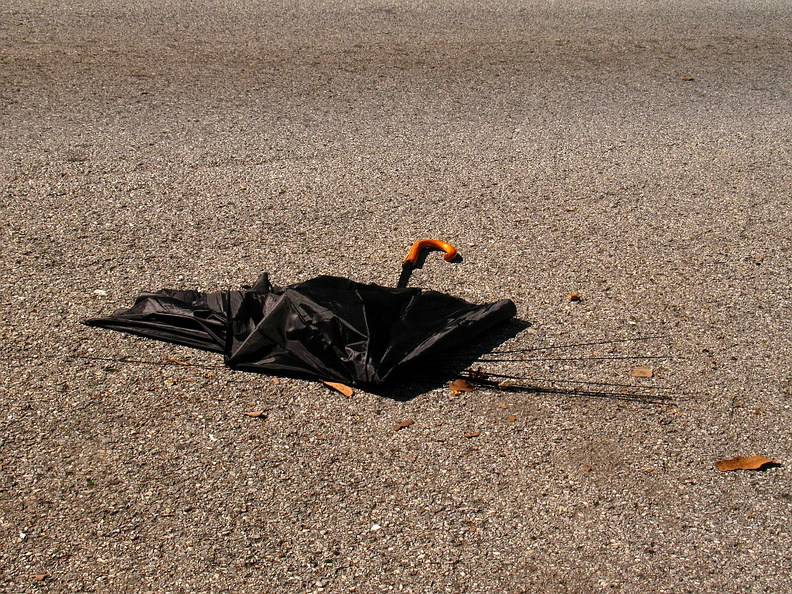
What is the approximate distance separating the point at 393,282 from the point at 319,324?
32.9 inches

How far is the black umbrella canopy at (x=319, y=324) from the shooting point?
3672 millimetres

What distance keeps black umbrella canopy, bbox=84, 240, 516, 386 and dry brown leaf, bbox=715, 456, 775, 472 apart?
1222 mm

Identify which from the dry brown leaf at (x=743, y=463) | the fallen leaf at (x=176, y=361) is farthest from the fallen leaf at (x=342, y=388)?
the dry brown leaf at (x=743, y=463)

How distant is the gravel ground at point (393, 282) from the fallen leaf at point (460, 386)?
0.04 m

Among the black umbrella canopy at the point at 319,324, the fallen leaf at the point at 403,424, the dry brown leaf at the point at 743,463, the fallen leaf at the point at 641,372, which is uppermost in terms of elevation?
the black umbrella canopy at the point at 319,324

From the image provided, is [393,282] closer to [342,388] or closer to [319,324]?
[319,324]

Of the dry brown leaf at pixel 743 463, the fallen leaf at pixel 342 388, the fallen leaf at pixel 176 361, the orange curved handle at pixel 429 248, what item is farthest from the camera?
the orange curved handle at pixel 429 248

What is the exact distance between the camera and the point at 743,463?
325 centimetres

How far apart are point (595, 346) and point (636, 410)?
1.66 feet

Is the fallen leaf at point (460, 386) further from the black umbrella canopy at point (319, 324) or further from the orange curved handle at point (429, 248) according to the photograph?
the orange curved handle at point (429, 248)

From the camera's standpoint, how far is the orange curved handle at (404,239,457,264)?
460 cm

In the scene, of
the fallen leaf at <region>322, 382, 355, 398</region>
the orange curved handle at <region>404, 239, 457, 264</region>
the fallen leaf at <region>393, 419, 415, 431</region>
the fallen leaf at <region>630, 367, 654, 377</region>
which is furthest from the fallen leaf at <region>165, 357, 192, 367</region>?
the fallen leaf at <region>630, 367, 654, 377</region>

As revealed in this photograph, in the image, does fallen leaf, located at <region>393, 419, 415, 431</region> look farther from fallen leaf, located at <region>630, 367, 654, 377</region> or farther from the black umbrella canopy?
fallen leaf, located at <region>630, 367, 654, 377</region>

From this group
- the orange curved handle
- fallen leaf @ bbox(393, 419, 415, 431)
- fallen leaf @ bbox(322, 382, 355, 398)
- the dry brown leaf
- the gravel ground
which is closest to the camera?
the gravel ground
